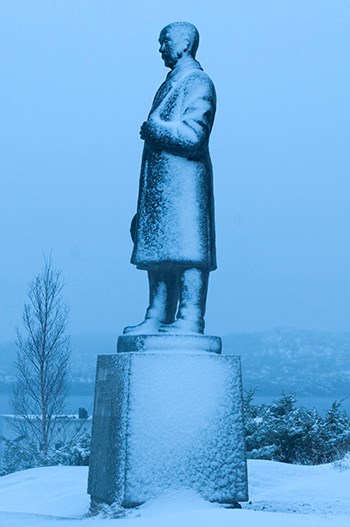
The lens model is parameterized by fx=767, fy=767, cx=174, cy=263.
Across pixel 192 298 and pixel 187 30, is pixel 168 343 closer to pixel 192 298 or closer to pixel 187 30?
pixel 192 298

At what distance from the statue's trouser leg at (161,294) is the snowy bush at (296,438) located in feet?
14.1

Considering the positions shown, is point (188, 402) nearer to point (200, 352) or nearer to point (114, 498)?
point (200, 352)

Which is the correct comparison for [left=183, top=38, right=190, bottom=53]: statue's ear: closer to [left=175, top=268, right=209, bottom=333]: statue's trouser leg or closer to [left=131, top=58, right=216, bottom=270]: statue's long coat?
[left=131, top=58, right=216, bottom=270]: statue's long coat

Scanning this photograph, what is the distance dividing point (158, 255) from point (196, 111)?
3.36 ft

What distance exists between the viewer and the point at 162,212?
5.27 meters

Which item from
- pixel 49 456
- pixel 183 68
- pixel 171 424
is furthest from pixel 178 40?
pixel 49 456

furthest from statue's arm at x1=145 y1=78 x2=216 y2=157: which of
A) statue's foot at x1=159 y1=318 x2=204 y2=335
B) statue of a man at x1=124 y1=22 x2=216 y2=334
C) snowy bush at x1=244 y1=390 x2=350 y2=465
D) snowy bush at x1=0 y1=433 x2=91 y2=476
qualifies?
snowy bush at x1=0 y1=433 x2=91 y2=476

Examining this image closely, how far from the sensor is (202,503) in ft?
15.6

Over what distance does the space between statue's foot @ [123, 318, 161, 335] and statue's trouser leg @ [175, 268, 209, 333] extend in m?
0.18

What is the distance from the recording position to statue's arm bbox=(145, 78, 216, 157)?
5.22 m

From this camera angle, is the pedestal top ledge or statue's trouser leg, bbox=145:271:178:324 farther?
statue's trouser leg, bbox=145:271:178:324

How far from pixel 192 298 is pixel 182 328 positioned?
0.24m

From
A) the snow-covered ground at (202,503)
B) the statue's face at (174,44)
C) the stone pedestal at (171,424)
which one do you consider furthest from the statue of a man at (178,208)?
the snow-covered ground at (202,503)

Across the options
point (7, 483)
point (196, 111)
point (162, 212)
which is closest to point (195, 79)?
point (196, 111)
